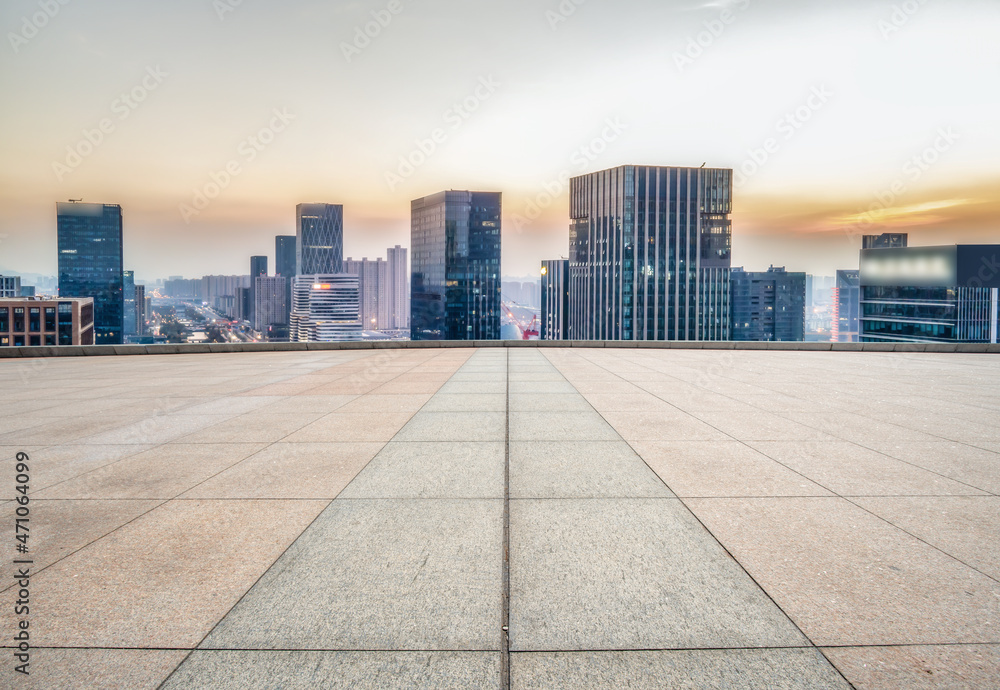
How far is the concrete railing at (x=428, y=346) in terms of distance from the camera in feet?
71.8

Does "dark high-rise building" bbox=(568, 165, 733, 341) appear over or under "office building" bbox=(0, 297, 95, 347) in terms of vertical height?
over

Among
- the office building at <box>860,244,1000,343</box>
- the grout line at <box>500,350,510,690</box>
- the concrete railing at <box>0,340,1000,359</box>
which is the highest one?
the office building at <box>860,244,1000,343</box>

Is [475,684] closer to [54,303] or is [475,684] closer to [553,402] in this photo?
[553,402]

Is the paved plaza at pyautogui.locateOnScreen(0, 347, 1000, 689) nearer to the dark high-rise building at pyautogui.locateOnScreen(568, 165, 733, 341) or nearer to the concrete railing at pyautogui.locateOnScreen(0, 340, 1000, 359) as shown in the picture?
the concrete railing at pyautogui.locateOnScreen(0, 340, 1000, 359)

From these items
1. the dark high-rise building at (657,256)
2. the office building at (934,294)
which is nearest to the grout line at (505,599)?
the office building at (934,294)

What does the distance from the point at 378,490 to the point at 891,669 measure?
167 inches

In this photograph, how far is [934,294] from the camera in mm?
123562

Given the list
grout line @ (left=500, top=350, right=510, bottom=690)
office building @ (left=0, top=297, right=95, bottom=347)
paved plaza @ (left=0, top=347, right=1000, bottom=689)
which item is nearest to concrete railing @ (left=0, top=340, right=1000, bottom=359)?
paved plaza @ (left=0, top=347, right=1000, bottom=689)

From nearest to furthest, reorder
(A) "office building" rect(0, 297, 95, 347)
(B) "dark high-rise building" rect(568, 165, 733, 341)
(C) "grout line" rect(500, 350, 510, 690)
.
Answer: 1. (C) "grout line" rect(500, 350, 510, 690)
2. (A) "office building" rect(0, 297, 95, 347)
3. (B) "dark high-rise building" rect(568, 165, 733, 341)

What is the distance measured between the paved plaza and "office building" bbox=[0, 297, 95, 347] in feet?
477

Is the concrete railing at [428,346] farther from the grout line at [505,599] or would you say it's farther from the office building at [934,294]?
the office building at [934,294]

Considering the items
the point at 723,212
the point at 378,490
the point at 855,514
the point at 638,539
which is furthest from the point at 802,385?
the point at 723,212

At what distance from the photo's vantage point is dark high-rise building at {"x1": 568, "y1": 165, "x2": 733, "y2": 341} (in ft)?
573

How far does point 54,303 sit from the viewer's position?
117 m
